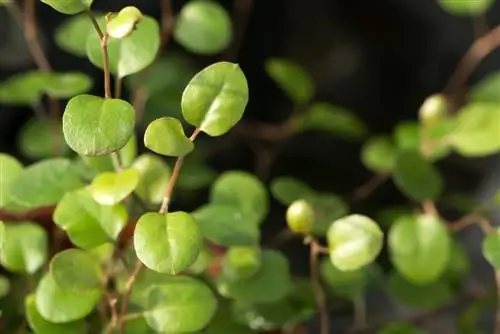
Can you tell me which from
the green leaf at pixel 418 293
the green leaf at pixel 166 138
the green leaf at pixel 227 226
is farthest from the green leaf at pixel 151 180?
the green leaf at pixel 418 293

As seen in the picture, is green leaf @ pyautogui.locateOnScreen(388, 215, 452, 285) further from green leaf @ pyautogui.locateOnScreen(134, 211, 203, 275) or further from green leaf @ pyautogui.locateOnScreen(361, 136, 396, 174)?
green leaf @ pyautogui.locateOnScreen(134, 211, 203, 275)

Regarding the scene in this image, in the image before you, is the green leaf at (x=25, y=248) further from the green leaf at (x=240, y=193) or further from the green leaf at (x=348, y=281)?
the green leaf at (x=348, y=281)

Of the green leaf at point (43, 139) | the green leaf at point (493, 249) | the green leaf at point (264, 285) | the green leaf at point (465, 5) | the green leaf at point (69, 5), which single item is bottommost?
the green leaf at point (43, 139)

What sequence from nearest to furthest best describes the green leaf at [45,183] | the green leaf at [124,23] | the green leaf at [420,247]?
the green leaf at [124,23] → the green leaf at [45,183] → the green leaf at [420,247]

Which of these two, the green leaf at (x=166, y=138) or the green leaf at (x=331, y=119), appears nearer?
the green leaf at (x=166, y=138)

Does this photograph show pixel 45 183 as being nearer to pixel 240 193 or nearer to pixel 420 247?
pixel 240 193

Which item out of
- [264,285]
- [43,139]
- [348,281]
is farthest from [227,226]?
[43,139]

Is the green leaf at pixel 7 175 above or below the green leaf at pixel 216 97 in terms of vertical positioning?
below

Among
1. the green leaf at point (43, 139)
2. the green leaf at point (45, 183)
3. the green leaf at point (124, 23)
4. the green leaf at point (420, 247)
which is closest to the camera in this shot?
the green leaf at point (124, 23)

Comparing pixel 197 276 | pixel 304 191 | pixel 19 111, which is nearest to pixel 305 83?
pixel 304 191
